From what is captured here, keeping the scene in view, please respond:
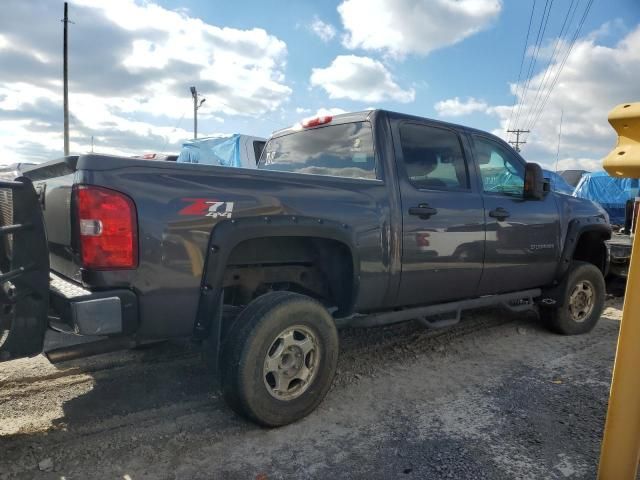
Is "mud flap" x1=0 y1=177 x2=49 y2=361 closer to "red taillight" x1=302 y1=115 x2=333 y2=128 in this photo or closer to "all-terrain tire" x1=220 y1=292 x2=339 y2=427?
"all-terrain tire" x1=220 y1=292 x2=339 y2=427

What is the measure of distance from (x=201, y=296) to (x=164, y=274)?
0.27 meters

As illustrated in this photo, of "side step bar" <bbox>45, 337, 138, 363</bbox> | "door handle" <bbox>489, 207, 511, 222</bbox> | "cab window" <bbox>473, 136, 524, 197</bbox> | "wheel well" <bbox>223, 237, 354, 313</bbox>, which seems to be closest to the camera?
"side step bar" <bbox>45, 337, 138, 363</bbox>

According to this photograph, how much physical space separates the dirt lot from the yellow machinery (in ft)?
2.10

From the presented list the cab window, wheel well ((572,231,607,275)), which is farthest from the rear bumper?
wheel well ((572,231,607,275))

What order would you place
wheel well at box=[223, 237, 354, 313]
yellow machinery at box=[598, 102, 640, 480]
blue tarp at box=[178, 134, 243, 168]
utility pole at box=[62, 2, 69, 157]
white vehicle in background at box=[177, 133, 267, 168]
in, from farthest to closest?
1. utility pole at box=[62, 2, 69, 157]
2. blue tarp at box=[178, 134, 243, 168]
3. white vehicle in background at box=[177, 133, 267, 168]
4. wheel well at box=[223, 237, 354, 313]
5. yellow machinery at box=[598, 102, 640, 480]

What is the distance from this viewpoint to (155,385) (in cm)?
361

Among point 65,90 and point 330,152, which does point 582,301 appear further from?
point 65,90

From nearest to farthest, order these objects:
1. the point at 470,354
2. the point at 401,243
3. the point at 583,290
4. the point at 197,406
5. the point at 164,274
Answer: the point at 164,274
the point at 197,406
the point at 401,243
the point at 470,354
the point at 583,290

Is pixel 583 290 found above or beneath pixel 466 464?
above

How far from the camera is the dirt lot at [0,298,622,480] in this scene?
104 inches

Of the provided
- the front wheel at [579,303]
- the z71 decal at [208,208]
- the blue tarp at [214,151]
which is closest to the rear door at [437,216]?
the z71 decal at [208,208]

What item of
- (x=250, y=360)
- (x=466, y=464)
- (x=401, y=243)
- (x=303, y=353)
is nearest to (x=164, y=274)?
(x=250, y=360)

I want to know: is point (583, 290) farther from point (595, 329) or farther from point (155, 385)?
point (155, 385)

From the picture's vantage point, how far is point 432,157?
3975mm
